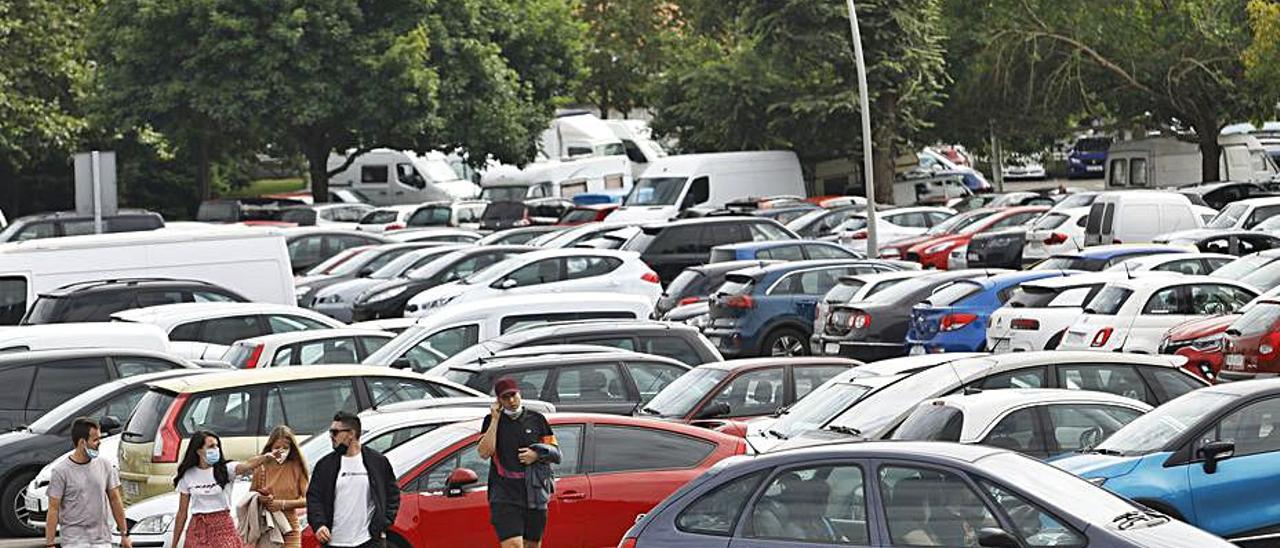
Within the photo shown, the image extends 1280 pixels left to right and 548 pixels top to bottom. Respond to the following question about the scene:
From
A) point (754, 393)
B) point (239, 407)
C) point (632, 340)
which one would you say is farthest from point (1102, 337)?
point (239, 407)

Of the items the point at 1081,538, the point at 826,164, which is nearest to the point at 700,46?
the point at 826,164

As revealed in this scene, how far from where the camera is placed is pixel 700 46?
56.7m

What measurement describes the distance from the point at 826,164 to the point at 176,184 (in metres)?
20.2

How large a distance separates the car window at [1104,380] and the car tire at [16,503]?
28.2 ft

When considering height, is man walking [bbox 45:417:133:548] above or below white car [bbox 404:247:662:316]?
below

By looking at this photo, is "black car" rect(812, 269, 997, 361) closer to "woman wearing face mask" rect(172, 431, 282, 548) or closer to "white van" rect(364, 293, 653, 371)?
"white van" rect(364, 293, 653, 371)

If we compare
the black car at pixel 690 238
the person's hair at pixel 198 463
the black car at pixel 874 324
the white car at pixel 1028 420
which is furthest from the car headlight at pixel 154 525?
the black car at pixel 690 238

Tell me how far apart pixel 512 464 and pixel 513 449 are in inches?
3.7

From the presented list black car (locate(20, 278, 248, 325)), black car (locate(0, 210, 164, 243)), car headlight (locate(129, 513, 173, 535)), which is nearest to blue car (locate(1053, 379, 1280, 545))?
car headlight (locate(129, 513, 173, 535))

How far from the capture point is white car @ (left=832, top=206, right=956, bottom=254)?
38000 millimetres

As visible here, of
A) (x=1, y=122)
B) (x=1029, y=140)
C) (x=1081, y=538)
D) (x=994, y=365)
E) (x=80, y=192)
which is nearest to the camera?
(x=1081, y=538)

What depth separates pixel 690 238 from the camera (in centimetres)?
3122

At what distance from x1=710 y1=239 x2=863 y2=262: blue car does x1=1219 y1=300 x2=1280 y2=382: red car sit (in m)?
10.2

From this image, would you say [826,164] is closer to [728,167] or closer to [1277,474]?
[728,167]
